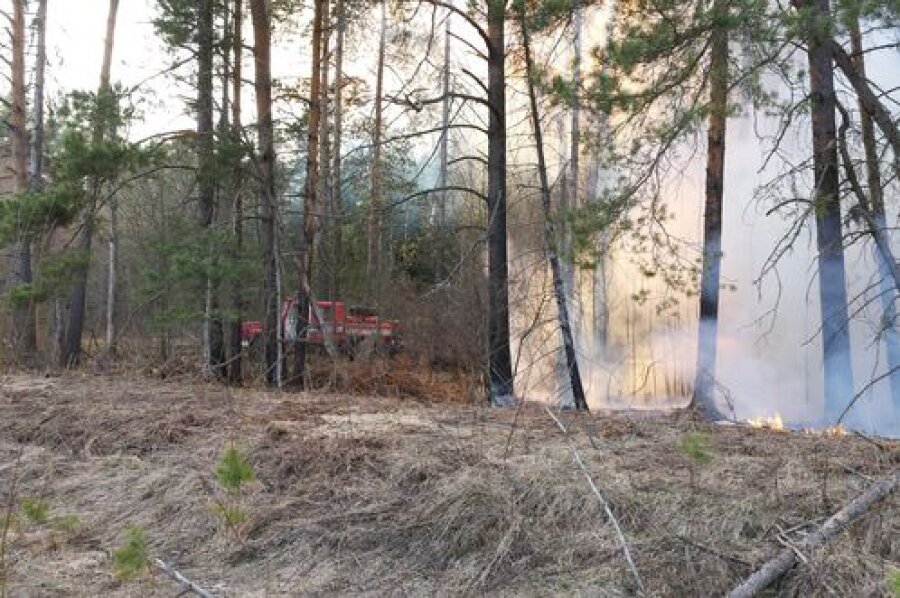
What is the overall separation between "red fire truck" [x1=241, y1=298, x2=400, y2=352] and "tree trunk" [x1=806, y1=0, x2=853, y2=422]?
817 centimetres

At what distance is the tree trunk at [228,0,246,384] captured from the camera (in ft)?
48.5

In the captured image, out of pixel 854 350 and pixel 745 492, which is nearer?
pixel 745 492

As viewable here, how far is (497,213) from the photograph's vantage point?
15.0m

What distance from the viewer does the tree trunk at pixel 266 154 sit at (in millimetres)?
15008

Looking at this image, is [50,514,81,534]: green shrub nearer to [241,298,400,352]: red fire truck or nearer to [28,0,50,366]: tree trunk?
[241,298,400,352]: red fire truck

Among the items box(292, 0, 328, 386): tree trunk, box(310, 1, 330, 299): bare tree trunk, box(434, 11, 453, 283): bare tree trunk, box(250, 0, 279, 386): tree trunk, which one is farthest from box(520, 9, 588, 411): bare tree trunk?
box(250, 0, 279, 386): tree trunk

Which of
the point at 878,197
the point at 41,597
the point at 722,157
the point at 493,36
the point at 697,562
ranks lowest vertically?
the point at 41,597

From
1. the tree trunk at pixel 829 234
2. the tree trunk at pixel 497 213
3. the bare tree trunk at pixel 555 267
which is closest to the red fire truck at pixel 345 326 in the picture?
the tree trunk at pixel 497 213

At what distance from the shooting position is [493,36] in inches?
593

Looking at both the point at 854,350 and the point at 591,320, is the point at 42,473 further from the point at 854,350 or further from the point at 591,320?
the point at 591,320

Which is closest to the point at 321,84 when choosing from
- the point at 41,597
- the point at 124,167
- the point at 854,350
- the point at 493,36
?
the point at 493,36

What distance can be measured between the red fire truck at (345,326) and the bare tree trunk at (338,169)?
833 millimetres

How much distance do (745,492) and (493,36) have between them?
11684 millimetres

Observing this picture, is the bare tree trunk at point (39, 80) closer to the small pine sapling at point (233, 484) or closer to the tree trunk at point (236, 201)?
the tree trunk at point (236, 201)
